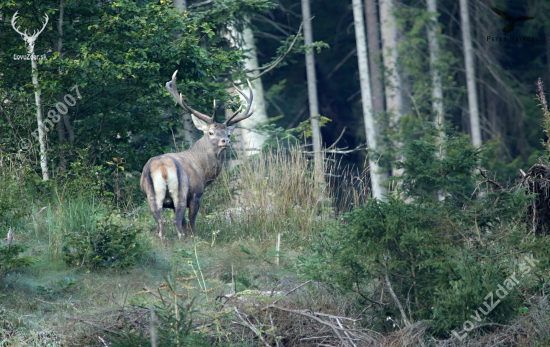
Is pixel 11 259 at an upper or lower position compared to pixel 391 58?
lower

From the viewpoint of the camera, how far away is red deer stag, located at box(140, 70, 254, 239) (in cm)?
805

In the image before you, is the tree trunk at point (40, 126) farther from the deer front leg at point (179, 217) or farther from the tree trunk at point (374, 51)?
the tree trunk at point (374, 51)

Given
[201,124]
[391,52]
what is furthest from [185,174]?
[391,52]

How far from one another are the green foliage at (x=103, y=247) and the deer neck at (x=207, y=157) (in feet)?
7.46

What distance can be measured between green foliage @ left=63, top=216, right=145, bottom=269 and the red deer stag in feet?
4.38

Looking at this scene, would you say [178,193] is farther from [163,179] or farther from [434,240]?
[434,240]

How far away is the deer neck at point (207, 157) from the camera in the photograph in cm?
887

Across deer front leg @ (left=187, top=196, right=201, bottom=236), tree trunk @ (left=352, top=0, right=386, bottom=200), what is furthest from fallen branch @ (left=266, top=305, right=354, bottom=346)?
tree trunk @ (left=352, top=0, right=386, bottom=200)

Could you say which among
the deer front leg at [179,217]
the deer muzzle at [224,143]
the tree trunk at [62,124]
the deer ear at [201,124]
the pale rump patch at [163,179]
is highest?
the tree trunk at [62,124]

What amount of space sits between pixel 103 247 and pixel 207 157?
2673 mm

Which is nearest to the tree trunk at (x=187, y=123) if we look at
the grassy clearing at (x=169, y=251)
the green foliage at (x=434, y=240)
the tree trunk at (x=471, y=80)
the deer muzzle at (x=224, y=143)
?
the grassy clearing at (x=169, y=251)

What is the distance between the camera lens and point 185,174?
27.1 feet

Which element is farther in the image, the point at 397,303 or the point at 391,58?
the point at 391,58

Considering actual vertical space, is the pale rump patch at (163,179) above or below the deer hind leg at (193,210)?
above
